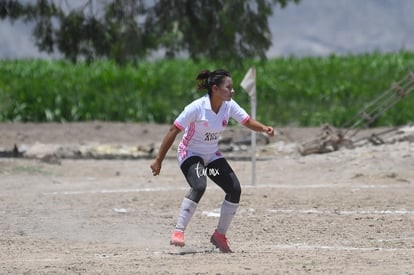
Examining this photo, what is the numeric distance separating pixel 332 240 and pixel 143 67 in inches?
1094

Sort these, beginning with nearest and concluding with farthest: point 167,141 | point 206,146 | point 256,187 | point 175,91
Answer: point 167,141, point 206,146, point 256,187, point 175,91

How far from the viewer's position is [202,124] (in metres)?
11.2

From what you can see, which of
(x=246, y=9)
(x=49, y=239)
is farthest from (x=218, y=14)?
(x=49, y=239)

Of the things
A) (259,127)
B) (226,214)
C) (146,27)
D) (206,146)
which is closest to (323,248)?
(226,214)

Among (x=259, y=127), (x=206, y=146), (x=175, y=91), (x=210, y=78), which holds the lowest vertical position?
(x=175, y=91)

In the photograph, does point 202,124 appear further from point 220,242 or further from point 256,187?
point 256,187

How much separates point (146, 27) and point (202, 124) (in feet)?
47.2

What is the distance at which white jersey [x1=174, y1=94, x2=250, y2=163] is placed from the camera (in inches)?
439

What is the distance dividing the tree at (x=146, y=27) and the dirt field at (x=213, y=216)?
229 cm

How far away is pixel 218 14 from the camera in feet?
82.4

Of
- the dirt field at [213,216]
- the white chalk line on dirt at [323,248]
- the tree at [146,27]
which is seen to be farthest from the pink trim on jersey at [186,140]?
the tree at [146,27]

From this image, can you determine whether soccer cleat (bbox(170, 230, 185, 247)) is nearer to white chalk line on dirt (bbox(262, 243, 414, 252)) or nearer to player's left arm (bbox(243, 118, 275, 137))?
white chalk line on dirt (bbox(262, 243, 414, 252))

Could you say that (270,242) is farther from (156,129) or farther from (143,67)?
(143,67)

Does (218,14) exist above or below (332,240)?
above
